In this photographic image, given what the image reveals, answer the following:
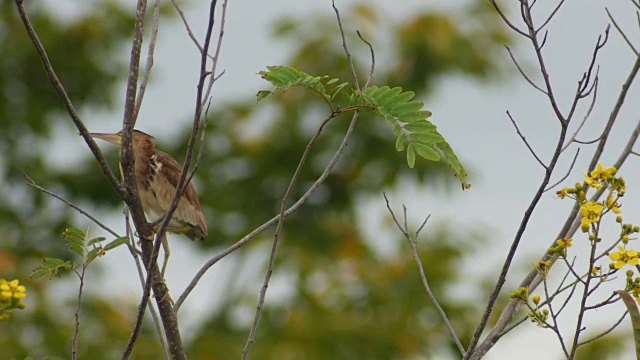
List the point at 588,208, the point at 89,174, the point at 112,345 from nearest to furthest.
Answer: the point at 588,208 → the point at 112,345 → the point at 89,174

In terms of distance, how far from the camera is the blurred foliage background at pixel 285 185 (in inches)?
485

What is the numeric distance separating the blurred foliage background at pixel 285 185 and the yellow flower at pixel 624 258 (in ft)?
30.7

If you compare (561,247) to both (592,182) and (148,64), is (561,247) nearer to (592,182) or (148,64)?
(592,182)

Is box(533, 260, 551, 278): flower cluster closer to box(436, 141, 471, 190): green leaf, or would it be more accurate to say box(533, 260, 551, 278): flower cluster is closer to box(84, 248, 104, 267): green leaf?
box(436, 141, 471, 190): green leaf

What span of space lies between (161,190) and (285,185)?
8.64 meters

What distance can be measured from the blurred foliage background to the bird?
7264 millimetres

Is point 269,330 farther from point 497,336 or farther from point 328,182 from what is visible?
point 497,336

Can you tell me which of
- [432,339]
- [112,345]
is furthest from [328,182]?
[112,345]

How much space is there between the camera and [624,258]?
2.60 m

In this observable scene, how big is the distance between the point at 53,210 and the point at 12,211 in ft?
1.70

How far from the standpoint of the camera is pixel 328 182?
1305cm

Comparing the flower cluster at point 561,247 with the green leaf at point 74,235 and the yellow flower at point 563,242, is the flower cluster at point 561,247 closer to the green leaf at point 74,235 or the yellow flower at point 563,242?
the yellow flower at point 563,242

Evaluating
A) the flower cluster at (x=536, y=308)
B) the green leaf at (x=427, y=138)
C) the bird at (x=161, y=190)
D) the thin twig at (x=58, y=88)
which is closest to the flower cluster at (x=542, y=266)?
the flower cluster at (x=536, y=308)

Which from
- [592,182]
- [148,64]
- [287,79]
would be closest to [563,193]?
[592,182]
